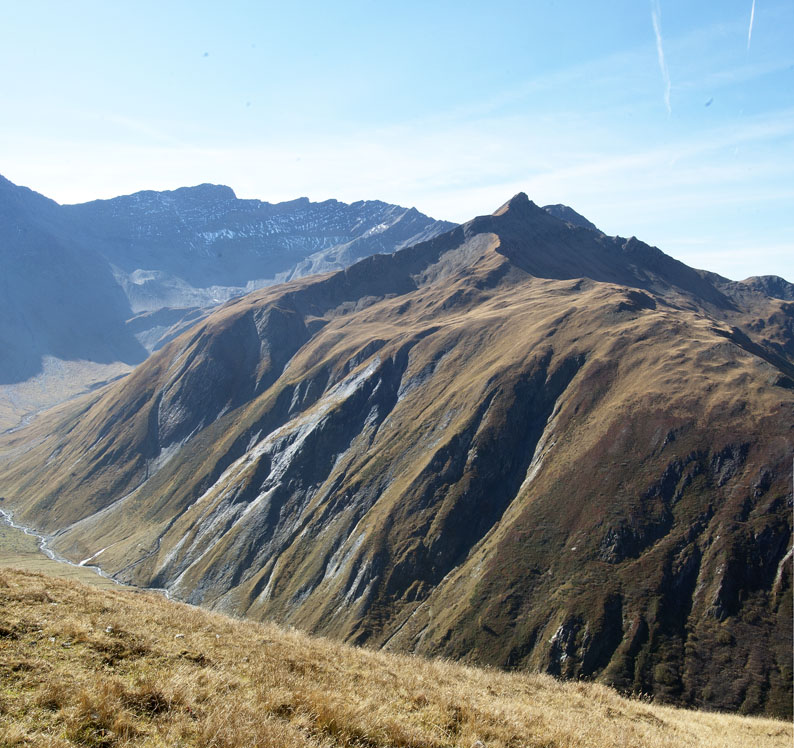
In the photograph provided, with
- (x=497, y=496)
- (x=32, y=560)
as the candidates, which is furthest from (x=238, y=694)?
(x=32, y=560)

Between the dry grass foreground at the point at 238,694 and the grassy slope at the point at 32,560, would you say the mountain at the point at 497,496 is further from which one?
the dry grass foreground at the point at 238,694

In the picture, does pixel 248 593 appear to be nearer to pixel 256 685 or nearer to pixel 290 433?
pixel 290 433

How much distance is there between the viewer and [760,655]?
49156 millimetres

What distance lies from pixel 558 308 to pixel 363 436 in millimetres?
55421

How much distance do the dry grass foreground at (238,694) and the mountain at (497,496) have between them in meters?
40.2

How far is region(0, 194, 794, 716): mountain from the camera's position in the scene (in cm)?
5516

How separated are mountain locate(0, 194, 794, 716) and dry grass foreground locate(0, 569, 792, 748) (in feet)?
132

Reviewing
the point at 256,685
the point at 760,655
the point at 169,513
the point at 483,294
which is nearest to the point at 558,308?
the point at 483,294

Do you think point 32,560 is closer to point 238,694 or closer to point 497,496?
point 497,496

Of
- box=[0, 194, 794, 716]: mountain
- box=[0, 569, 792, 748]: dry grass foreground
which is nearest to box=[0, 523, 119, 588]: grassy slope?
box=[0, 194, 794, 716]: mountain

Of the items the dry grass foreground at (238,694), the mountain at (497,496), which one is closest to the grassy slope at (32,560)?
the mountain at (497,496)

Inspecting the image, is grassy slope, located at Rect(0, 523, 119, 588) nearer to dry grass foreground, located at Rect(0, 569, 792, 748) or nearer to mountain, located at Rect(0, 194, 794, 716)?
mountain, located at Rect(0, 194, 794, 716)

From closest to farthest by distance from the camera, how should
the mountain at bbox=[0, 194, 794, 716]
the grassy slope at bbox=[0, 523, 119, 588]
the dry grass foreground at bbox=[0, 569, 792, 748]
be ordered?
the dry grass foreground at bbox=[0, 569, 792, 748]
the mountain at bbox=[0, 194, 794, 716]
the grassy slope at bbox=[0, 523, 119, 588]

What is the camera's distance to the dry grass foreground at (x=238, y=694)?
923 cm
